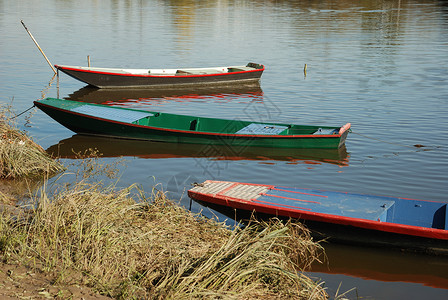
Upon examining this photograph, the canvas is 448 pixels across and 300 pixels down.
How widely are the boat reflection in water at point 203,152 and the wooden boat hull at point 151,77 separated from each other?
28.9 feet

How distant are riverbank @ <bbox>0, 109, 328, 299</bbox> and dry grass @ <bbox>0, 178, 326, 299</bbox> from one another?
13 mm

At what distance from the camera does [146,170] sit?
15.8 metres

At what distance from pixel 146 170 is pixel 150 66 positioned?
720 inches

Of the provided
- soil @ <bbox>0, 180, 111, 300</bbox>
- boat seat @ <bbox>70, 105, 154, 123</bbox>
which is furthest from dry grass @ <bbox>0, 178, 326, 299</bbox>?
boat seat @ <bbox>70, 105, 154, 123</bbox>

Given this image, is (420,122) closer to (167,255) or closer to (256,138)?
(256,138)

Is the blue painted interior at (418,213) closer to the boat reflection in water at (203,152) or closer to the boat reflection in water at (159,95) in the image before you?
the boat reflection in water at (203,152)

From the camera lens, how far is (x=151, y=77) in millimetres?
26891

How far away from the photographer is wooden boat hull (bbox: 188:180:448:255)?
9.95 m

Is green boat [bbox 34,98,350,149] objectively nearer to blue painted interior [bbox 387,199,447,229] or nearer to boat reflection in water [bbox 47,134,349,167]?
boat reflection in water [bbox 47,134,349,167]

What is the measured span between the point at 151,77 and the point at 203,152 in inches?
411

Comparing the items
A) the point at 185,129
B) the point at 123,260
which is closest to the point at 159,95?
the point at 185,129

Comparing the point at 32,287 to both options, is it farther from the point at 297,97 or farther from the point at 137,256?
the point at 297,97

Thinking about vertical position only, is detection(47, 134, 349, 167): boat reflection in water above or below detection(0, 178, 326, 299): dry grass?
below

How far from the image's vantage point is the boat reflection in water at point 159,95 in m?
25.9
